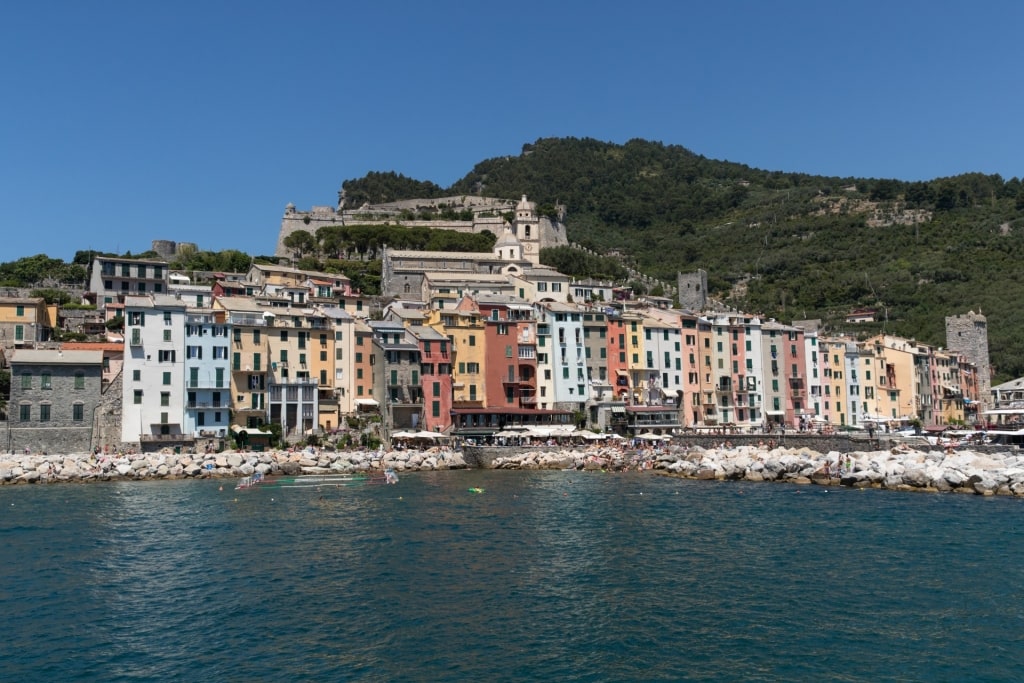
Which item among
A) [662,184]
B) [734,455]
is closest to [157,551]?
[734,455]

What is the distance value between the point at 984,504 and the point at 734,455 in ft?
55.4

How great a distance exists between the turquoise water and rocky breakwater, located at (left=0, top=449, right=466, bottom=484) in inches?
447

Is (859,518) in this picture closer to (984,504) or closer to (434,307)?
(984,504)

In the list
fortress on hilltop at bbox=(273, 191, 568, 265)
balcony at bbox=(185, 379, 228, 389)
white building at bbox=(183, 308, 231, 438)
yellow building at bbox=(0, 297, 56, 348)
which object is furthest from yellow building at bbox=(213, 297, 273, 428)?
fortress on hilltop at bbox=(273, 191, 568, 265)

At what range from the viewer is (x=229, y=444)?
57.2m

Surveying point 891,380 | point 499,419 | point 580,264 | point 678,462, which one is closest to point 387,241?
point 580,264

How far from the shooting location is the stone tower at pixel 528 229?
109 metres

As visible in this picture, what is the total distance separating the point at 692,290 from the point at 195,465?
2720 inches

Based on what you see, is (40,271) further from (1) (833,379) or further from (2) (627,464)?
(1) (833,379)

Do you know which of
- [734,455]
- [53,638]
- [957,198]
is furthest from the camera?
[957,198]

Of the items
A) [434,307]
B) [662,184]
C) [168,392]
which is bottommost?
[168,392]

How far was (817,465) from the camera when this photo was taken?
4831cm

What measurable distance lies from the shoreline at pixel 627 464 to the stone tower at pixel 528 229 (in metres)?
50.8

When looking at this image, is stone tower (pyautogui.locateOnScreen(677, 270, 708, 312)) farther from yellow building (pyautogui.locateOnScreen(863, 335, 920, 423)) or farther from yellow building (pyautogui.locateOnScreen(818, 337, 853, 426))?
yellow building (pyautogui.locateOnScreen(818, 337, 853, 426))
